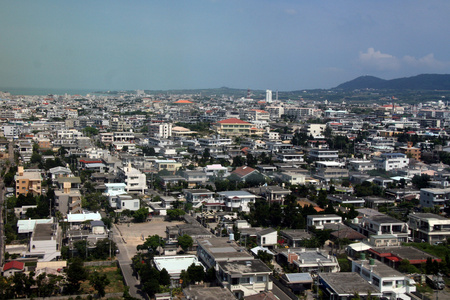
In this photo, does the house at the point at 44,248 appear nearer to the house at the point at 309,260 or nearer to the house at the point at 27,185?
the house at the point at 309,260

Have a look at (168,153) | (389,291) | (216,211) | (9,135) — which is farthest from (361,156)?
(9,135)

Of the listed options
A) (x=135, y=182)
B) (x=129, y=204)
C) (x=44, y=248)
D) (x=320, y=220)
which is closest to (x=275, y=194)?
(x=320, y=220)

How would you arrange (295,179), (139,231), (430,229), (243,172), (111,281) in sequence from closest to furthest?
(111,281)
(430,229)
(139,231)
(295,179)
(243,172)

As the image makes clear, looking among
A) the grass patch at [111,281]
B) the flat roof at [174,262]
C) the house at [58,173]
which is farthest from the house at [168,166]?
the flat roof at [174,262]

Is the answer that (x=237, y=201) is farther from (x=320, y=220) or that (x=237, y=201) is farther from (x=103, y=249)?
(x=103, y=249)

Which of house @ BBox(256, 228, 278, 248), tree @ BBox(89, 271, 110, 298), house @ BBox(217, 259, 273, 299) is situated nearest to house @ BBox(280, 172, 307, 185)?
house @ BBox(256, 228, 278, 248)

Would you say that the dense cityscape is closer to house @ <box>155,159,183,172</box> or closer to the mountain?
house @ <box>155,159,183,172</box>
